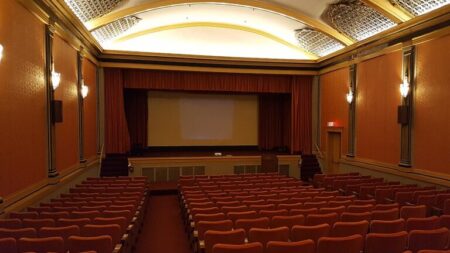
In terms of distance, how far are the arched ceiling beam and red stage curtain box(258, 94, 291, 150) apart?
740 cm

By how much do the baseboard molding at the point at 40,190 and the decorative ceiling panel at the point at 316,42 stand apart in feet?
29.4

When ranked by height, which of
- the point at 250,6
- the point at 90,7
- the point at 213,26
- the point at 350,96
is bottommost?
the point at 350,96

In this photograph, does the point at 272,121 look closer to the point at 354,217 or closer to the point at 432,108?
the point at 432,108

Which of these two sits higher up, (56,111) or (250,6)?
(250,6)

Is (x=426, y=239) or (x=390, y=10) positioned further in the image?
(x=390, y=10)

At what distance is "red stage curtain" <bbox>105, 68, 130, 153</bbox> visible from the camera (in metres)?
12.0

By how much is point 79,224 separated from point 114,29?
8.29m

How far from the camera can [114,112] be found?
12.1m

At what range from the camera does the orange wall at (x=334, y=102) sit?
11.3 metres

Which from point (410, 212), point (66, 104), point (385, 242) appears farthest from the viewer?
point (66, 104)

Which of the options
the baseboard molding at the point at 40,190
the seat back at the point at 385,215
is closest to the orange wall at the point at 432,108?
the seat back at the point at 385,215

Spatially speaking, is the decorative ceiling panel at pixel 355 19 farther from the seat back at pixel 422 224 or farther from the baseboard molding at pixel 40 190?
the baseboard molding at pixel 40 190

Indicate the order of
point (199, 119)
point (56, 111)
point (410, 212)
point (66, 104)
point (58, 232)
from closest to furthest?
point (58, 232), point (410, 212), point (56, 111), point (66, 104), point (199, 119)

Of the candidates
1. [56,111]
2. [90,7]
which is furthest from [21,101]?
[90,7]
